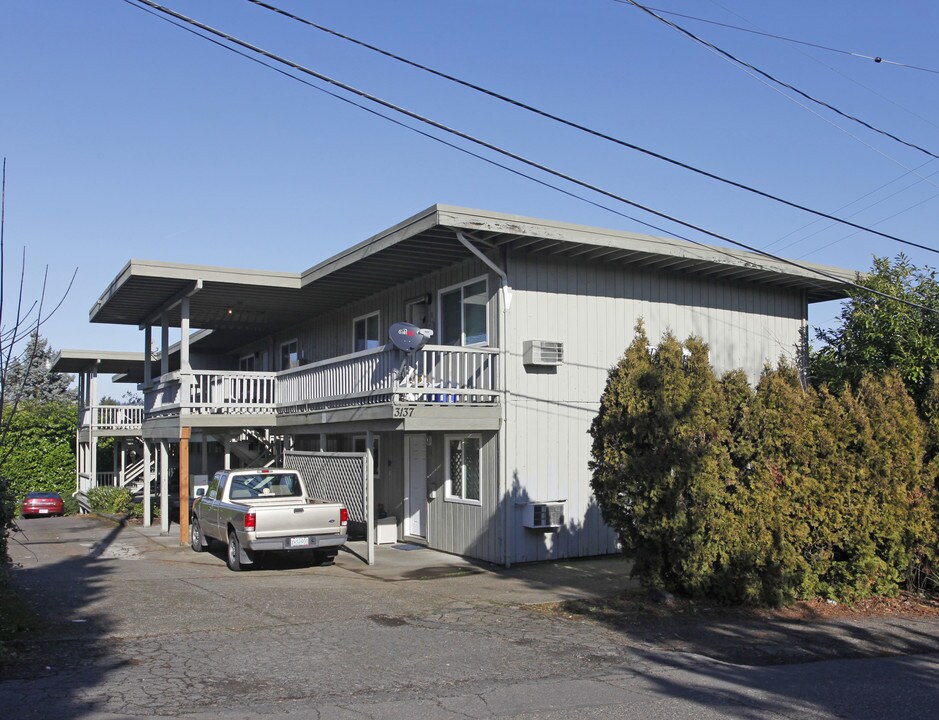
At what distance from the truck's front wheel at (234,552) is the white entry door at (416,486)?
4132 mm

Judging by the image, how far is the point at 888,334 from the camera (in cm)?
1636

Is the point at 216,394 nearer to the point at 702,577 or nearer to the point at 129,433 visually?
the point at 702,577

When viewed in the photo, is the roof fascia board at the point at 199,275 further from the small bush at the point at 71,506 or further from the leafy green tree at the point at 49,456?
the leafy green tree at the point at 49,456

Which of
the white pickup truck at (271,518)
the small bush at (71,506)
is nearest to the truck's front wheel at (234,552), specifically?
the white pickup truck at (271,518)

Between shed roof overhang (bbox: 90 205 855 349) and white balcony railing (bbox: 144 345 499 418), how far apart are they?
189 centimetres

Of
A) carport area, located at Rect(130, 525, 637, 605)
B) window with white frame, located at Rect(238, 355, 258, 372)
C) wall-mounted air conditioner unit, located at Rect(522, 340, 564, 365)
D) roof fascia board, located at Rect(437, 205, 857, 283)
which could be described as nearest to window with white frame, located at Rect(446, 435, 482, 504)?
carport area, located at Rect(130, 525, 637, 605)

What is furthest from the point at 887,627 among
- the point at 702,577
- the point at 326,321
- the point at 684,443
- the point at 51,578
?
the point at 326,321

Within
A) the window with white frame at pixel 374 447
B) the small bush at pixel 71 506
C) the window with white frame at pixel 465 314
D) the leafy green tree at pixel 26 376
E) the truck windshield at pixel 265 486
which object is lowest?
the small bush at pixel 71 506

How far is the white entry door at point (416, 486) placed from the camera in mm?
17812

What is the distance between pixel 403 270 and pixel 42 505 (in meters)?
20.5

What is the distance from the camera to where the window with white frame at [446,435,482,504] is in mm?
15914

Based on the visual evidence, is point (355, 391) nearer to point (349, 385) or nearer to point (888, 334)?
point (349, 385)

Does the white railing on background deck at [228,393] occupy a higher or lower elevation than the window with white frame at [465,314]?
lower

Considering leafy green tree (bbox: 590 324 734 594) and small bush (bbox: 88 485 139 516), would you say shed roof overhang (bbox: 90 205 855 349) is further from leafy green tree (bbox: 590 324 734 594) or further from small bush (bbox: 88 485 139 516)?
small bush (bbox: 88 485 139 516)
